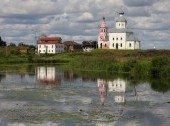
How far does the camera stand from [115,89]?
34.4 m

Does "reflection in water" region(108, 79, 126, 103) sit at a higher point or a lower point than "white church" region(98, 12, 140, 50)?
lower

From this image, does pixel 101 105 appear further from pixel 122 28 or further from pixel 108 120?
pixel 122 28

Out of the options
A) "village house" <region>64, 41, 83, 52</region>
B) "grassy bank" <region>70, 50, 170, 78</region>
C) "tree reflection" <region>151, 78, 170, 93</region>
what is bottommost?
"tree reflection" <region>151, 78, 170, 93</region>

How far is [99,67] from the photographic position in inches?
2228

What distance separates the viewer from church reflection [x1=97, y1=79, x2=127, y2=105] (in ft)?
92.4

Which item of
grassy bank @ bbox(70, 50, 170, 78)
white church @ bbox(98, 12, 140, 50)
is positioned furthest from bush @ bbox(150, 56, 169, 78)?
white church @ bbox(98, 12, 140, 50)

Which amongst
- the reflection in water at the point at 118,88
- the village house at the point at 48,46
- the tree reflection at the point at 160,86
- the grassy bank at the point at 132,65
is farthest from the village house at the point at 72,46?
the tree reflection at the point at 160,86

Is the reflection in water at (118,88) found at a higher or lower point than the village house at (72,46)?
lower

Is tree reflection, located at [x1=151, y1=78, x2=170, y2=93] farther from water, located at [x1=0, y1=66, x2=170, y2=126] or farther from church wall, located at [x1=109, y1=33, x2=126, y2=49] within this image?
church wall, located at [x1=109, y1=33, x2=126, y2=49]

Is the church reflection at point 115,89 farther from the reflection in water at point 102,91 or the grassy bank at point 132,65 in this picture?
the grassy bank at point 132,65

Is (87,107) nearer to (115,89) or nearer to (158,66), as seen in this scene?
(115,89)

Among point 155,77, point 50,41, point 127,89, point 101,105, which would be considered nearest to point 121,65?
point 155,77

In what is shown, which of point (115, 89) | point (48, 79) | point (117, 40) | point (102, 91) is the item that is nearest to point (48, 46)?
point (117, 40)

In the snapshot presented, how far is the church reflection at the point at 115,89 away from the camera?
2815cm
